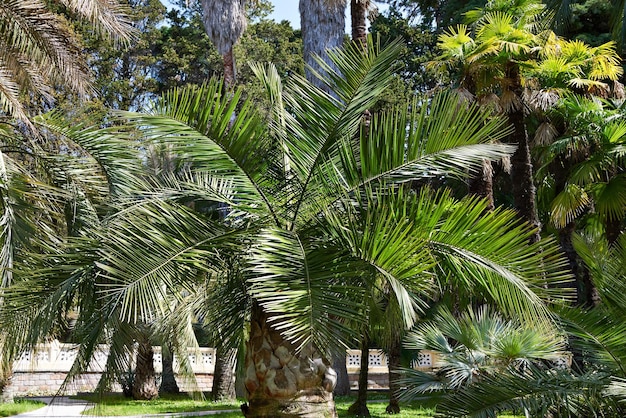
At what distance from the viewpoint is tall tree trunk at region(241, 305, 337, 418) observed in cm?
766

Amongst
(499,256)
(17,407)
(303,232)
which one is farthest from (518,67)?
(17,407)

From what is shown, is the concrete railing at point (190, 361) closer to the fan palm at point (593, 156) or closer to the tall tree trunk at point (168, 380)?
the tall tree trunk at point (168, 380)

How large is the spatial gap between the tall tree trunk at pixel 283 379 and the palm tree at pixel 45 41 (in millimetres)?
5636

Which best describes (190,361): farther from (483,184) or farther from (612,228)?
(612,228)

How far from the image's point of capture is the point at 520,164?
15.3 m

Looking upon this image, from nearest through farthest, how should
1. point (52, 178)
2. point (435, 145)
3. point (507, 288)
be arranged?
1. point (507, 288)
2. point (435, 145)
3. point (52, 178)

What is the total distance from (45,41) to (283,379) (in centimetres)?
728

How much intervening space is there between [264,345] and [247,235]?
1.08m

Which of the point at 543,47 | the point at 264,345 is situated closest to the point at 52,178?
the point at 264,345

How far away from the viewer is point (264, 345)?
7797 mm

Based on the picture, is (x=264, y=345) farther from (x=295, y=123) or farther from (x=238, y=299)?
(x=295, y=123)

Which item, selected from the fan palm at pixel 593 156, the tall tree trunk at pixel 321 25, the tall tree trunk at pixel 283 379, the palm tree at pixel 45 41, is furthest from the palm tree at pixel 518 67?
the tall tree trunk at pixel 283 379

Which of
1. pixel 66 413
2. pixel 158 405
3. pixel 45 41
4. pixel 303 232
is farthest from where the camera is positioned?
pixel 158 405

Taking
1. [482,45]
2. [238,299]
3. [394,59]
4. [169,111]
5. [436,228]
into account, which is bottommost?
[238,299]
